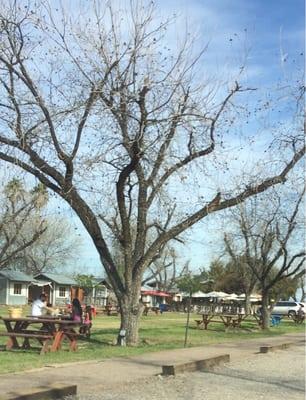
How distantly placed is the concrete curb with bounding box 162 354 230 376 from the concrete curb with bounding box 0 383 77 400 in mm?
2830

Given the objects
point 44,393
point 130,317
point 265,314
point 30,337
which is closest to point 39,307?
point 130,317

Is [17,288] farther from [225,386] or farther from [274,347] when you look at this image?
[225,386]

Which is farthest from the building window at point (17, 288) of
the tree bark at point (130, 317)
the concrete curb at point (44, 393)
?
the concrete curb at point (44, 393)

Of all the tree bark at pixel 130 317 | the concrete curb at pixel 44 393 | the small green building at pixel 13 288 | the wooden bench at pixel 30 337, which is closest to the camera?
the concrete curb at pixel 44 393

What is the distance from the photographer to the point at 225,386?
34.3ft

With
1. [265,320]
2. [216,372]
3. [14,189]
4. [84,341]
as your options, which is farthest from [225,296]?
Answer: [216,372]

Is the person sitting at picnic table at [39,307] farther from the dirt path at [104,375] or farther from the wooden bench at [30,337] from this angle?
the dirt path at [104,375]

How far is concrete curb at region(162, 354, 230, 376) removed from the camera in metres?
11.2

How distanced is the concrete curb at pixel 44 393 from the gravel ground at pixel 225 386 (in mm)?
199

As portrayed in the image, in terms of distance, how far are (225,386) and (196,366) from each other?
2007 millimetres

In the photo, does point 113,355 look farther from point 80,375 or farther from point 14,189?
point 14,189

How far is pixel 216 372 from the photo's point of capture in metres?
12.3

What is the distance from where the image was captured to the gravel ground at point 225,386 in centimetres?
919

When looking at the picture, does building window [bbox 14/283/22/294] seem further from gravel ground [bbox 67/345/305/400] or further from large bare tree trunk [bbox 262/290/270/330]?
gravel ground [bbox 67/345/305/400]
